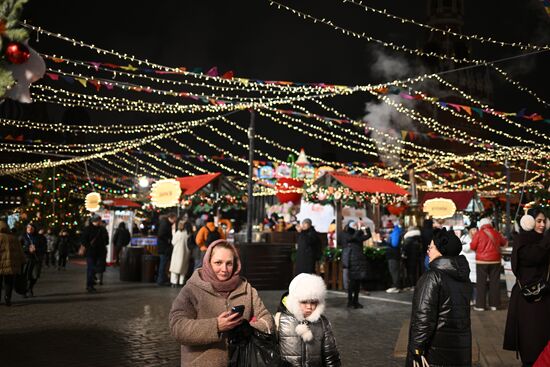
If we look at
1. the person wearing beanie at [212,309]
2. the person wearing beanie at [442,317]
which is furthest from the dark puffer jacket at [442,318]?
the person wearing beanie at [212,309]

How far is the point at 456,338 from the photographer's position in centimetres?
464

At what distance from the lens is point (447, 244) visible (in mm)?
4852

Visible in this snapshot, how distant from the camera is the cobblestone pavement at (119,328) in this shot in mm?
7465

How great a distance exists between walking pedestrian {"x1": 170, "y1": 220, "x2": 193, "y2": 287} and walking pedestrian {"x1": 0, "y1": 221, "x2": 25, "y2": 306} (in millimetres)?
4767

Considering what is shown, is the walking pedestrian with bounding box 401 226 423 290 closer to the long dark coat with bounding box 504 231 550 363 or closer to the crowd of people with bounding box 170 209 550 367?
the long dark coat with bounding box 504 231 550 363

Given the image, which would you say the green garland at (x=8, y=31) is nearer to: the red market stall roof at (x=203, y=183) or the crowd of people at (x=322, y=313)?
the crowd of people at (x=322, y=313)

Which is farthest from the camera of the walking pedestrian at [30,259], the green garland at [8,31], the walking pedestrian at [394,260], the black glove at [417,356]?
the walking pedestrian at [394,260]

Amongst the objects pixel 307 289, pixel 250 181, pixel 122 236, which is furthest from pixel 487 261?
pixel 122 236

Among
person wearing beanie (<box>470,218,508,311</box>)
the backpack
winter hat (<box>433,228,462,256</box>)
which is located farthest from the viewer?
the backpack

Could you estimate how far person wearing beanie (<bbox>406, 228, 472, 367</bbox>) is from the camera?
15.0 ft

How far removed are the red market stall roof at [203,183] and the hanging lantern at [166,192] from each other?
593 mm

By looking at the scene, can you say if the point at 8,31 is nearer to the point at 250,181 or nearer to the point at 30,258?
the point at 30,258

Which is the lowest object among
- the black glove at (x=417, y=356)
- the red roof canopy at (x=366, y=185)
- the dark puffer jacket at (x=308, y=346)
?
the black glove at (x=417, y=356)

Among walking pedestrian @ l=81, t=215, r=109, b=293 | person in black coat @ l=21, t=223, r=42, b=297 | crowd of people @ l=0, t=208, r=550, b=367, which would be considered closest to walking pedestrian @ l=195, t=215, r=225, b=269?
walking pedestrian @ l=81, t=215, r=109, b=293
